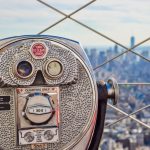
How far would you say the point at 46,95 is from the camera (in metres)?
1.12

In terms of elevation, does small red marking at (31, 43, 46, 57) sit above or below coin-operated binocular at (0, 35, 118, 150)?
above

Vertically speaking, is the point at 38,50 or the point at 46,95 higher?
the point at 38,50

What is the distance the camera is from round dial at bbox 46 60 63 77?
1.13 m

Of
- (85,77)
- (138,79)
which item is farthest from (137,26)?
(85,77)

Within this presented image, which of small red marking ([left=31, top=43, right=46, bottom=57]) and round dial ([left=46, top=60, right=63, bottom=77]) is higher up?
small red marking ([left=31, top=43, right=46, bottom=57])

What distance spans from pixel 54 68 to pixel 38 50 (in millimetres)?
55

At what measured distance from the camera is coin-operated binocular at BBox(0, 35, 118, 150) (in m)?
1.10

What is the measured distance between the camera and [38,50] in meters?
1.13

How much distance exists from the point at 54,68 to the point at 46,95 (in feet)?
0.22

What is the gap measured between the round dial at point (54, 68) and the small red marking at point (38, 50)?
0.03 meters

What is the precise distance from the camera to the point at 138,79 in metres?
2.24

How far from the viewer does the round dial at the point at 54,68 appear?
1131mm

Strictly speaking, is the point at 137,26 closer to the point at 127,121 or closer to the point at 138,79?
the point at 138,79

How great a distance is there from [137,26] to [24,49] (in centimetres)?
136
